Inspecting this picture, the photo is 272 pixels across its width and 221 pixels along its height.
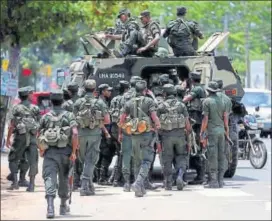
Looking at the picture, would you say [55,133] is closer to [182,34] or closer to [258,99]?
[182,34]

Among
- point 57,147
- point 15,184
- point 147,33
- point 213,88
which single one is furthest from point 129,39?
point 57,147

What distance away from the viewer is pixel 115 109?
15.6 m

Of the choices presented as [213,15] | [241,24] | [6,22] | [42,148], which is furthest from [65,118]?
[241,24]

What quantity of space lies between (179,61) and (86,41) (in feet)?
8.80

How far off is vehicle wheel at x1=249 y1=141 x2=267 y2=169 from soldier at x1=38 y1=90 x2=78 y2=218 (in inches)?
329

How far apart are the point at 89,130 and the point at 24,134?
1540 millimetres

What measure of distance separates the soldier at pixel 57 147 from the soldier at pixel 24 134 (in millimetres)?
3125

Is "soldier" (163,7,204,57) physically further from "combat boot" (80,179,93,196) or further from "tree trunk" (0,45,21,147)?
"tree trunk" (0,45,21,147)

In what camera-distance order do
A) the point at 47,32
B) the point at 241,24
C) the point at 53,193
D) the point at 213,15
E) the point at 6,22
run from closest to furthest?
the point at 53,193, the point at 6,22, the point at 47,32, the point at 213,15, the point at 241,24

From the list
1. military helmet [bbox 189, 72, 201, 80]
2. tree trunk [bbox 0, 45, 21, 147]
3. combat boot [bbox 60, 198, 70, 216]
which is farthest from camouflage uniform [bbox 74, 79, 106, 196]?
tree trunk [bbox 0, 45, 21, 147]

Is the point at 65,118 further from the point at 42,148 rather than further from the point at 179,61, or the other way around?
the point at 179,61

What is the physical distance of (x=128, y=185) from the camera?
586 inches

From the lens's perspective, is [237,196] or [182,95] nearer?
[237,196]

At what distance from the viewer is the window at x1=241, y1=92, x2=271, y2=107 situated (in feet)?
107
